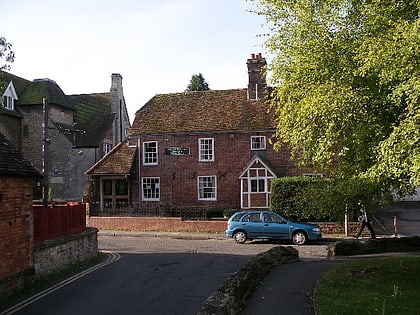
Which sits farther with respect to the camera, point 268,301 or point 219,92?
point 219,92

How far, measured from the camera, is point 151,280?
13.0 metres

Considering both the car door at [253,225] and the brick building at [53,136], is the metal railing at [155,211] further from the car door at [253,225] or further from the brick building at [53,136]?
the brick building at [53,136]

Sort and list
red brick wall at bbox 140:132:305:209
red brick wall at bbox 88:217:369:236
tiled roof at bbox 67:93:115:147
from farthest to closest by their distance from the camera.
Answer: tiled roof at bbox 67:93:115:147
red brick wall at bbox 140:132:305:209
red brick wall at bbox 88:217:369:236

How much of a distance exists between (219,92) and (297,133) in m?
24.0

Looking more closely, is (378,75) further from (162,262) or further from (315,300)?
(162,262)

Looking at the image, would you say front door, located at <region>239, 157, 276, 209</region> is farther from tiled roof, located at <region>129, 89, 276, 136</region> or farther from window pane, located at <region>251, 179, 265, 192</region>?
tiled roof, located at <region>129, 89, 276, 136</region>

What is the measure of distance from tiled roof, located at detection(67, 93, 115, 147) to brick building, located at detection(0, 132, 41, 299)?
92.1 ft

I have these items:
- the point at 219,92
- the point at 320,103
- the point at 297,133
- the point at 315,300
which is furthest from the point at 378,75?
the point at 219,92

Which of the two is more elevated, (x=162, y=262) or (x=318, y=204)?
(x=318, y=204)

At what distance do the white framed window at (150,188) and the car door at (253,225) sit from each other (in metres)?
11.7

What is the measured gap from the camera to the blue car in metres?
21.8

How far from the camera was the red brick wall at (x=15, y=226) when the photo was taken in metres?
11.0

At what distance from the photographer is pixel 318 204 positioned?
483 inches

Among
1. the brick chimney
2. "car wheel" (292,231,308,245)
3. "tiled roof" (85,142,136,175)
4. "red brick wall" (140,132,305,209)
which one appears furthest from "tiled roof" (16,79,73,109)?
"car wheel" (292,231,308,245)
